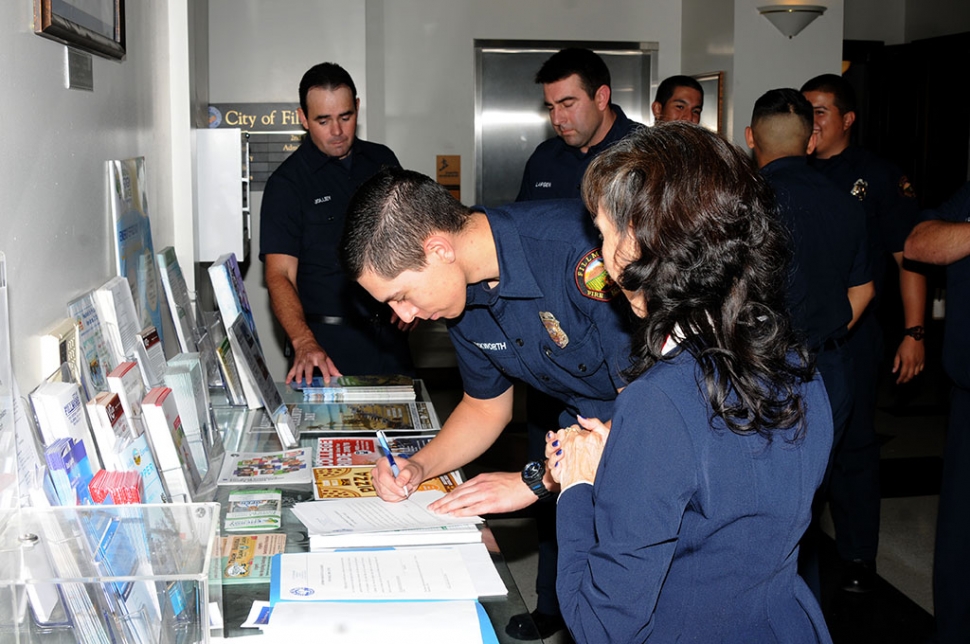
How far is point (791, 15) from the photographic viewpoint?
5.70 m

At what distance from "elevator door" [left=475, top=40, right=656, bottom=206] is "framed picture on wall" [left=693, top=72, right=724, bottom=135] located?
0.70 m

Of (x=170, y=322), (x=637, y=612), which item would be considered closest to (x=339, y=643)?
(x=637, y=612)

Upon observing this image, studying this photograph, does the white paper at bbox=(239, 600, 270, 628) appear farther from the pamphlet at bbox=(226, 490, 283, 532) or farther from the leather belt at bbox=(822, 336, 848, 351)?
the leather belt at bbox=(822, 336, 848, 351)

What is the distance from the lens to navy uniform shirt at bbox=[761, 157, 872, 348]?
2.92 meters

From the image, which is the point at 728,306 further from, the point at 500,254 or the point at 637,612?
the point at 500,254

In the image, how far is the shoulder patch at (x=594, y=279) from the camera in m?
1.88

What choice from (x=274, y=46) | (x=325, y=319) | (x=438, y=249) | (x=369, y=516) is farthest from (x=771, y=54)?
(x=369, y=516)

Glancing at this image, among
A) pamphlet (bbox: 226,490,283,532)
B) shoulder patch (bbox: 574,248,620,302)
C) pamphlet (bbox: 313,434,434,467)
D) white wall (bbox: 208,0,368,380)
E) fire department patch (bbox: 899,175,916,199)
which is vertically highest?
white wall (bbox: 208,0,368,380)

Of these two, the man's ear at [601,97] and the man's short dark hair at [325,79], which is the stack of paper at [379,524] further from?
the man's ear at [601,97]

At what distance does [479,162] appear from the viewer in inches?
264

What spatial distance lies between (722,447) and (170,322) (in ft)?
6.64

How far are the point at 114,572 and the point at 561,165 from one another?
113 inches

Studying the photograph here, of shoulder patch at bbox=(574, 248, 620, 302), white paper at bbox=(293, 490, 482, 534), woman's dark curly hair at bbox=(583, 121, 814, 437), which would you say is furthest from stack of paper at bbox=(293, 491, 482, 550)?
woman's dark curly hair at bbox=(583, 121, 814, 437)

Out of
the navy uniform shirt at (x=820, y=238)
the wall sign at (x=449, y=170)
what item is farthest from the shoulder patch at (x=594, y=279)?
the wall sign at (x=449, y=170)
